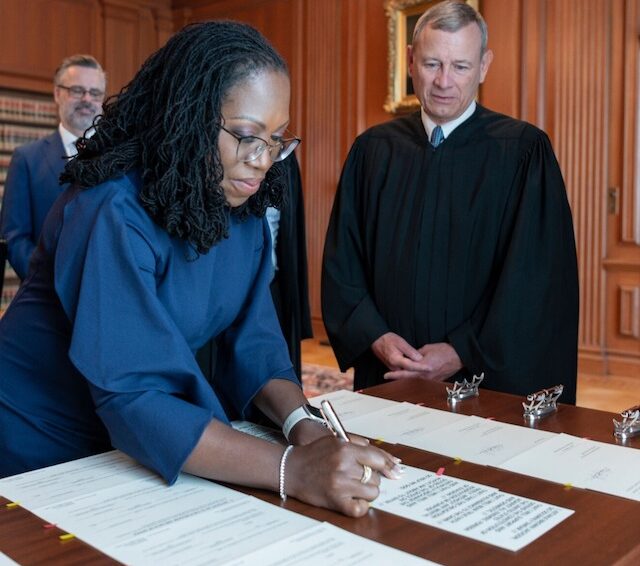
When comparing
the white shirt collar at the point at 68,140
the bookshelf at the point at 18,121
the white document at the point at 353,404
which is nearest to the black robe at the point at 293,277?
the white shirt collar at the point at 68,140

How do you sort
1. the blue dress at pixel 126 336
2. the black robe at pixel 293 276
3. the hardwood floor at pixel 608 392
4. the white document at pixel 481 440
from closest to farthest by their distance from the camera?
the blue dress at pixel 126 336, the white document at pixel 481 440, the black robe at pixel 293 276, the hardwood floor at pixel 608 392

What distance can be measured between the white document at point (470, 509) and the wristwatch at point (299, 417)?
0.27m

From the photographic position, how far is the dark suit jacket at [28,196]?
154 inches

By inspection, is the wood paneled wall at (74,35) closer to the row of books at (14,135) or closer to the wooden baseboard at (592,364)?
the row of books at (14,135)

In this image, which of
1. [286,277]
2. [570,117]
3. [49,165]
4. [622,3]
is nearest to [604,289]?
[570,117]

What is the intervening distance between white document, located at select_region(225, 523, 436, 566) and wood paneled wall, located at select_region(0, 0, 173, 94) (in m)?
8.25

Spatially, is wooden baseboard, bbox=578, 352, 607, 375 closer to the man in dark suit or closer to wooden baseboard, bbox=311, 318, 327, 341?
wooden baseboard, bbox=311, 318, 327, 341

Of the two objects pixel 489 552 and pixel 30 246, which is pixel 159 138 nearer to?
pixel 489 552

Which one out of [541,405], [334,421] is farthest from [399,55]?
[334,421]

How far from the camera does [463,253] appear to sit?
8.47ft

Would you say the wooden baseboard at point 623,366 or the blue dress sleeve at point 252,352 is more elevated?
the blue dress sleeve at point 252,352

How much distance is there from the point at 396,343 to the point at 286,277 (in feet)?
4.52

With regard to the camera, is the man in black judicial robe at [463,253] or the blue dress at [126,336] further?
the man in black judicial robe at [463,253]

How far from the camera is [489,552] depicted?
3.27ft
